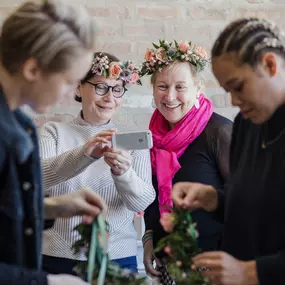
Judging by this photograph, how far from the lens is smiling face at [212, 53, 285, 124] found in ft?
3.96

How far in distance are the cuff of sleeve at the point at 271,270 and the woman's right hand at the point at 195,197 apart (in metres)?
0.29

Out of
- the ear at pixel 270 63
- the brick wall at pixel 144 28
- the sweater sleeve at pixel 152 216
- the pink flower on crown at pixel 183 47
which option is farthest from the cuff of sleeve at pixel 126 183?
the brick wall at pixel 144 28

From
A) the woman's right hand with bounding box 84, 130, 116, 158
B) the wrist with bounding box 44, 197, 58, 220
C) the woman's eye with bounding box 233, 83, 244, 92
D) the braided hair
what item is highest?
the braided hair

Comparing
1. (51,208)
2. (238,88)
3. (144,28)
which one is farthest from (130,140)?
(144,28)

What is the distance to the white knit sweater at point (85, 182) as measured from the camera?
2.00 m

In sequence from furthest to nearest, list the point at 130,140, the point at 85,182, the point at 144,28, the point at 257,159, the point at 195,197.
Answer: the point at 144,28 → the point at 85,182 → the point at 130,140 → the point at 195,197 → the point at 257,159

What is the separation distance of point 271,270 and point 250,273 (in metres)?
0.05

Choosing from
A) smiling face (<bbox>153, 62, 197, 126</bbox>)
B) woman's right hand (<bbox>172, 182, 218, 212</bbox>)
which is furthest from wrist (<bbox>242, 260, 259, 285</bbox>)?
smiling face (<bbox>153, 62, 197, 126</bbox>)

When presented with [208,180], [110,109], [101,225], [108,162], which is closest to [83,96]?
[110,109]

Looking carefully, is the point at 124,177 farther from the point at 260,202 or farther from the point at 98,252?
the point at 260,202

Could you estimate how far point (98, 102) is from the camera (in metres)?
2.19

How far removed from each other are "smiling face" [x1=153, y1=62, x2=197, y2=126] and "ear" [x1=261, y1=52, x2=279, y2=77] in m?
1.04

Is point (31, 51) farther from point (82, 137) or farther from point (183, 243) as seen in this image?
point (82, 137)

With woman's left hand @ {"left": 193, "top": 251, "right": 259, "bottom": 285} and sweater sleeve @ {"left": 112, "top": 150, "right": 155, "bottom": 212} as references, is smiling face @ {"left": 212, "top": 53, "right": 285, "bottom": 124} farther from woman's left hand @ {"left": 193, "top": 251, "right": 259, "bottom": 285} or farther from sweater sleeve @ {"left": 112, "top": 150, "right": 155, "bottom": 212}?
sweater sleeve @ {"left": 112, "top": 150, "right": 155, "bottom": 212}
